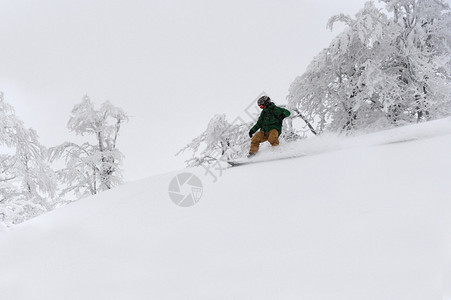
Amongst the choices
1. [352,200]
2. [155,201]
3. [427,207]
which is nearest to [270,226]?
[352,200]

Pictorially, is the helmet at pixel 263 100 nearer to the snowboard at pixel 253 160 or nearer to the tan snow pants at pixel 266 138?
the tan snow pants at pixel 266 138

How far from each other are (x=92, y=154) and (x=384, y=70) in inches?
387

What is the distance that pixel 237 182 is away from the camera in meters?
4.23

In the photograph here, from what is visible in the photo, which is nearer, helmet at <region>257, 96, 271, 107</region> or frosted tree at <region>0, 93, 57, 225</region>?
helmet at <region>257, 96, 271, 107</region>

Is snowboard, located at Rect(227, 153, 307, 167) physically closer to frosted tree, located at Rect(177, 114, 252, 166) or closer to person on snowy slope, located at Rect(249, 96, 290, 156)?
person on snowy slope, located at Rect(249, 96, 290, 156)

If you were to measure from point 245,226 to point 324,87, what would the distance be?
721 centimetres

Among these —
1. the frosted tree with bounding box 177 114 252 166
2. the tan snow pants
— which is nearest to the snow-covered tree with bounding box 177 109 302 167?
the frosted tree with bounding box 177 114 252 166

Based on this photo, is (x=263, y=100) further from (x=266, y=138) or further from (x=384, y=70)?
(x=384, y=70)

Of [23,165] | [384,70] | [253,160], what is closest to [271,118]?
[253,160]

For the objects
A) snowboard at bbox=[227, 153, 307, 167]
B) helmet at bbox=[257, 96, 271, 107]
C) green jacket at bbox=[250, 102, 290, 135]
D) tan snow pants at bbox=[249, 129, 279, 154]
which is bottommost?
snowboard at bbox=[227, 153, 307, 167]

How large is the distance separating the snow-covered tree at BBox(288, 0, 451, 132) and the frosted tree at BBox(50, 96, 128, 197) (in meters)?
6.93

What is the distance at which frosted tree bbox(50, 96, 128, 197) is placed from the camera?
468 inches

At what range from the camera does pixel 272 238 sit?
245cm

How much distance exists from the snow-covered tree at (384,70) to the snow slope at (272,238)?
4090mm
